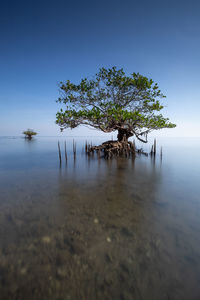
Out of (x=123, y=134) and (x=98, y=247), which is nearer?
(x=98, y=247)

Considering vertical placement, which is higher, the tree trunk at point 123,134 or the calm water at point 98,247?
the tree trunk at point 123,134

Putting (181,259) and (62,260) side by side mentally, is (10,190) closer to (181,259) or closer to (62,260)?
(62,260)

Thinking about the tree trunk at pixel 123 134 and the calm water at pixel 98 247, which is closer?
the calm water at pixel 98 247

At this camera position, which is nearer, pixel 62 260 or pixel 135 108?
pixel 62 260

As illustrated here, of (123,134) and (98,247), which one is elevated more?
(123,134)

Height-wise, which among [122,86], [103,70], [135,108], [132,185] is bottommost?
[132,185]

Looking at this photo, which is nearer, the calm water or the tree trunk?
the calm water

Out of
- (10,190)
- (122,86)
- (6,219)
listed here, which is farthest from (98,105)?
(6,219)

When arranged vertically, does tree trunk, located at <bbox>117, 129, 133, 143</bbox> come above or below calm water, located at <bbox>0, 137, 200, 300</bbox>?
above

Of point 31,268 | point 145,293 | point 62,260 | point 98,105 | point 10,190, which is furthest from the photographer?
point 98,105

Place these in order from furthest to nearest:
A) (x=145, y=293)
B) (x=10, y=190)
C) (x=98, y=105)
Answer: (x=98, y=105)
(x=10, y=190)
(x=145, y=293)

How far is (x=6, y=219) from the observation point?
4.33 m

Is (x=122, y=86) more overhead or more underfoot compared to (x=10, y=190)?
more overhead

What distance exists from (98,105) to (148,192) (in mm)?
12619
